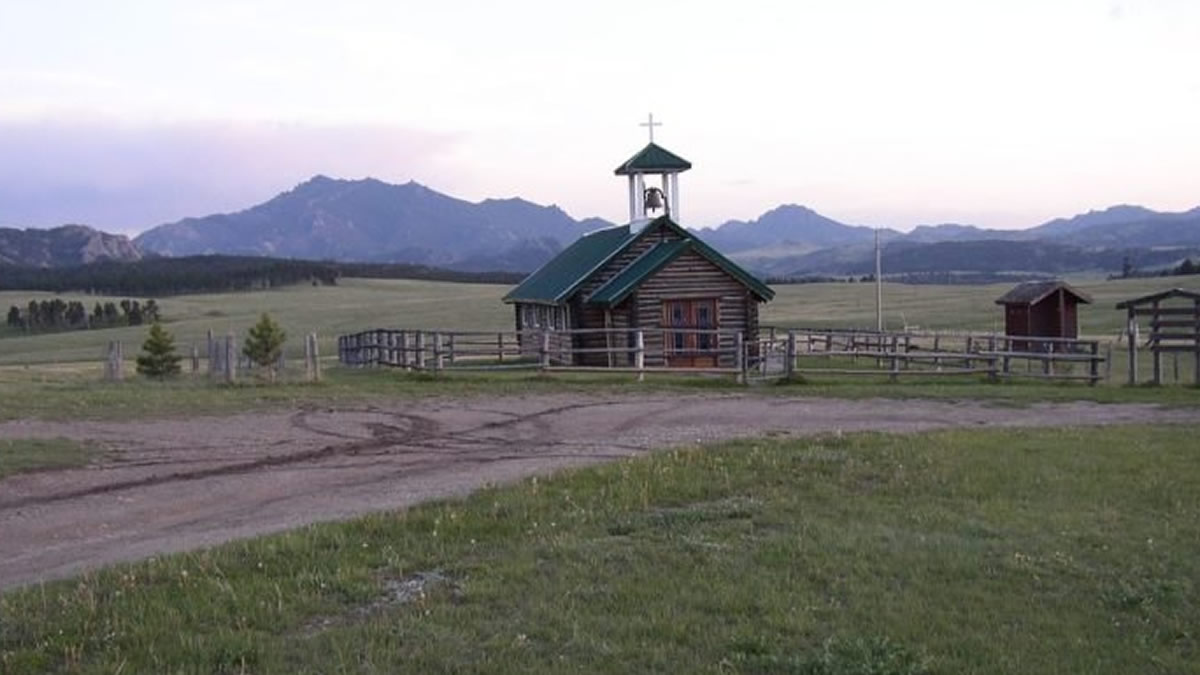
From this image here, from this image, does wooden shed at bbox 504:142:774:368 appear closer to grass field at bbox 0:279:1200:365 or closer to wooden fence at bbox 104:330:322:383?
wooden fence at bbox 104:330:322:383

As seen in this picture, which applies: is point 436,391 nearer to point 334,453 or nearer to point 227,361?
point 227,361

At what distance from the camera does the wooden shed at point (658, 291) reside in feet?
123

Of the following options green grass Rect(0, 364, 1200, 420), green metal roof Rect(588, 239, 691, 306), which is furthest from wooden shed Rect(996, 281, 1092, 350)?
green metal roof Rect(588, 239, 691, 306)

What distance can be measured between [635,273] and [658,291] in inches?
36.0

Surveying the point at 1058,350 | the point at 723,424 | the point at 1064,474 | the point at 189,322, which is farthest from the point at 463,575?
the point at 189,322

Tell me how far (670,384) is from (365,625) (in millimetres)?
21566

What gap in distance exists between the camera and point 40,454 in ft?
52.7

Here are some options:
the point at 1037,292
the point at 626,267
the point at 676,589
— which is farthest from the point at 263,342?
the point at 676,589

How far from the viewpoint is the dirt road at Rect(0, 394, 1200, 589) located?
11.4 m

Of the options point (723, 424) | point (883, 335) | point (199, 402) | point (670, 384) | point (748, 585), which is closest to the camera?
point (748, 585)

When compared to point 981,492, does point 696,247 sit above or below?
above

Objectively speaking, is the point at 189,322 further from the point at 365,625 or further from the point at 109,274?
the point at 365,625

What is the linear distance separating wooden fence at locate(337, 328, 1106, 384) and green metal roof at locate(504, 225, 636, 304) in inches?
57.3

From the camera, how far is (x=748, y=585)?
854 centimetres
